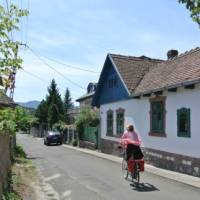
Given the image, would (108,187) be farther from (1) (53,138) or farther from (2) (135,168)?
(1) (53,138)

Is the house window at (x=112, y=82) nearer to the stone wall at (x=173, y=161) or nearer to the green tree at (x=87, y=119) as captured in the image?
the stone wall at (x=173, y=161)

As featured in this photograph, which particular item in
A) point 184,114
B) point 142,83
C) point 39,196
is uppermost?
point 142,83

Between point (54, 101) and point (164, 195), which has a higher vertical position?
point (54, 101)

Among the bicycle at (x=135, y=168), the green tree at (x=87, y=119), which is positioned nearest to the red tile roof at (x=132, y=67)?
the green tree at (x=87, y=119)

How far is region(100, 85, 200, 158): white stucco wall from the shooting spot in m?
18.0

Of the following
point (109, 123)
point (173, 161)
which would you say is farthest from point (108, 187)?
point (109, 123)

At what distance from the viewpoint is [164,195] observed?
12328mm

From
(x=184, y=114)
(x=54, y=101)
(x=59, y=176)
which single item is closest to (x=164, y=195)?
(x=59, y=176)

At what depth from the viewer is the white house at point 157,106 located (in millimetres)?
18391

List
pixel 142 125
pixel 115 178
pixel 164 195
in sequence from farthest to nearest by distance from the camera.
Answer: pixel 142 125
pixel 115 178
pixel 164 195

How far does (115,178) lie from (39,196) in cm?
424

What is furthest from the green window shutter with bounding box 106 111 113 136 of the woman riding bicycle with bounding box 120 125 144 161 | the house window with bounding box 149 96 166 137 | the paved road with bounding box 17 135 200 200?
the woman riding bicycle with bounding box 120 125 144 161

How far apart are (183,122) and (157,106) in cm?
317

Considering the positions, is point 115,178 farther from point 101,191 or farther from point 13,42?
point 13,42
